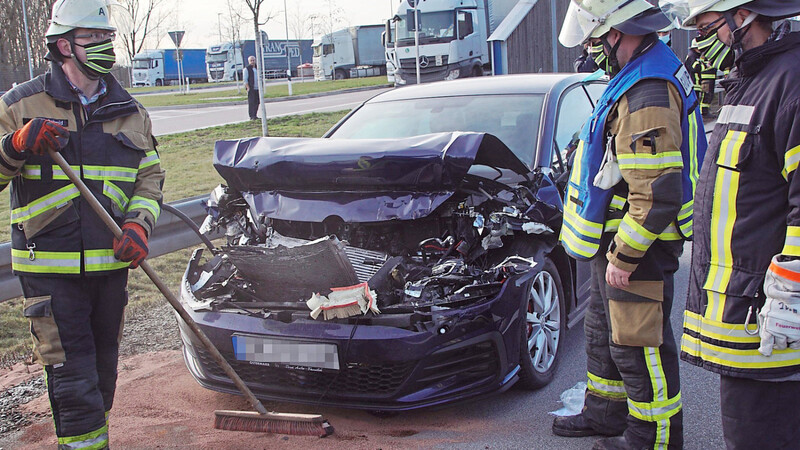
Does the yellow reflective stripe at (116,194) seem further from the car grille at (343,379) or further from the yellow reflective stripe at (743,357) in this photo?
the yellow reflective stripe at (743,357)

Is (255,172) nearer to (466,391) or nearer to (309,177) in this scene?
(309,177)

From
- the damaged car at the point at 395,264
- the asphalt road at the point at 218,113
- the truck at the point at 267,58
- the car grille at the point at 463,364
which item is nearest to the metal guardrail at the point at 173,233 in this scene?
the damaged car at the point at 395,264

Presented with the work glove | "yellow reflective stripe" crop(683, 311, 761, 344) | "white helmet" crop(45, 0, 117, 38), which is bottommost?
"yellow reflective stripe" crop(683, 311, 761, 344)

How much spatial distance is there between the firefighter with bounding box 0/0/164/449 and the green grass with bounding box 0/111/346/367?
1781 millimetres

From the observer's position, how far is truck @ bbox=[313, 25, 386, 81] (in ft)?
129

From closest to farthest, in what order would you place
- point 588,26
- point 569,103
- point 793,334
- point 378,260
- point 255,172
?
1. point 793,334
2. point 588,26
3. point 378,260
4. point 255,172
5. point 569,103

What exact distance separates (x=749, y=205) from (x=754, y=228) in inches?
2.9

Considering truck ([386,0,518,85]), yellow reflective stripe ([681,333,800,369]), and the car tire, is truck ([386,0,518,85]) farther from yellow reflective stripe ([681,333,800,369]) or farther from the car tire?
yellow reflective stripe ([681,333,800,369])

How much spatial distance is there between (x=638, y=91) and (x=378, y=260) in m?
1.69

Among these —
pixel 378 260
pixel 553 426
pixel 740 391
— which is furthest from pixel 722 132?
pixel 378 260

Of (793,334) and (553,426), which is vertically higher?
(793,334)

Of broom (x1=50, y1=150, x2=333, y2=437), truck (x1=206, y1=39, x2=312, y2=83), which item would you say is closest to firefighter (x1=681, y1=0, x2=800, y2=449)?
broom (x1=50, y1=150, x2=333, y2=437)

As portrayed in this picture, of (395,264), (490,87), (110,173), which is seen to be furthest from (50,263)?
(490,87)

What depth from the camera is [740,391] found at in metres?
2.23
